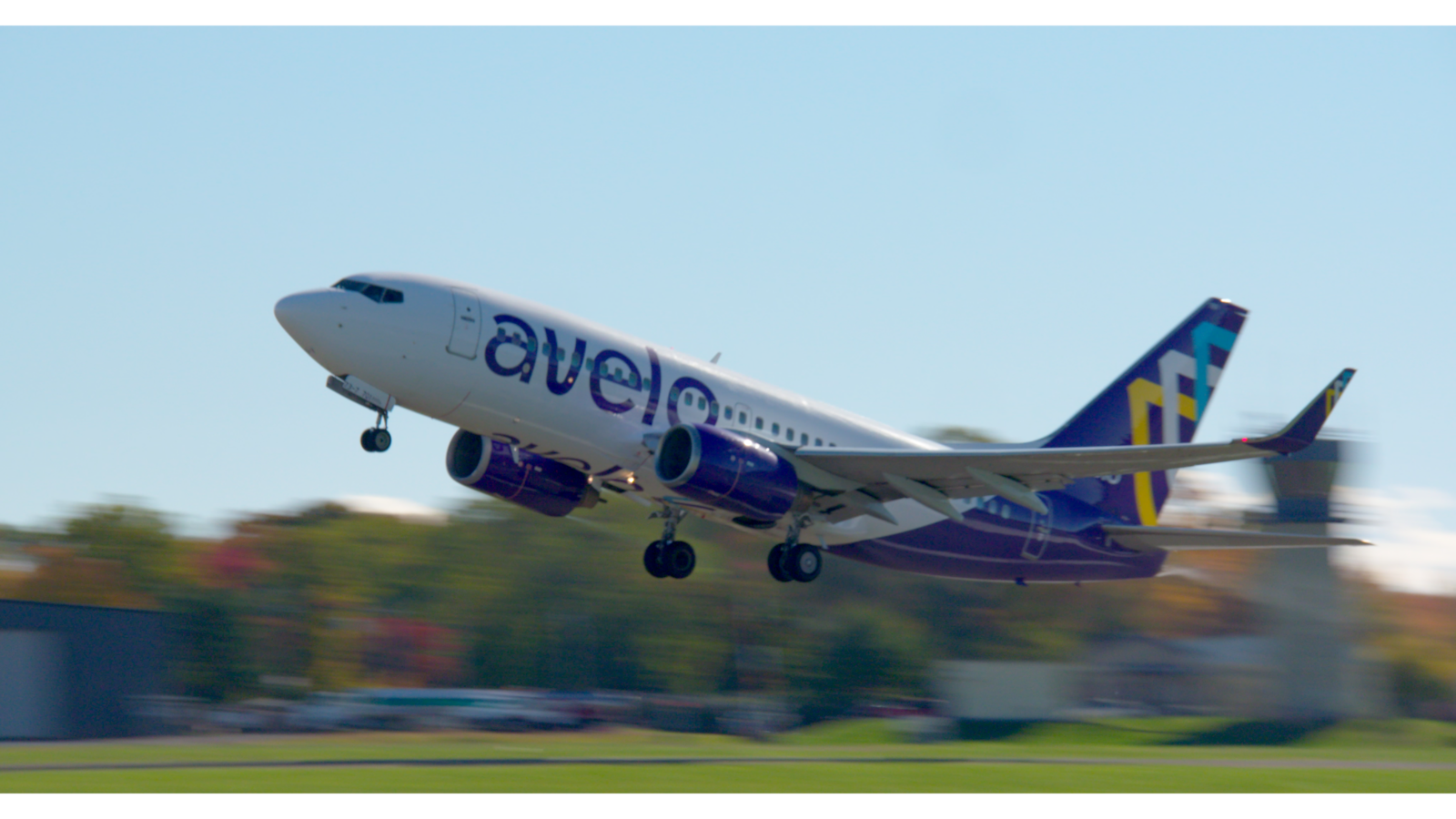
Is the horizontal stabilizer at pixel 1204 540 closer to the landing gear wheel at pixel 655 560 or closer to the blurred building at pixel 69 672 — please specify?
the landing gear wheel at pixel 655 560

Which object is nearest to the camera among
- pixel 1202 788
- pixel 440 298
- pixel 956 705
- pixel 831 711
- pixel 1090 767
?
pixel 440 298

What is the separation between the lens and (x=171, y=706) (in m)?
49.3

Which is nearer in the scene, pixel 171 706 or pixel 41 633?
pixel 41 633

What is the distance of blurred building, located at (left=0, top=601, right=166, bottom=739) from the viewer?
145 feet

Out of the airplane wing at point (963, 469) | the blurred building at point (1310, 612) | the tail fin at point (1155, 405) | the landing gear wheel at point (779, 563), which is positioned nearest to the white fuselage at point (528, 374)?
the airplane wing at point (963, 469)

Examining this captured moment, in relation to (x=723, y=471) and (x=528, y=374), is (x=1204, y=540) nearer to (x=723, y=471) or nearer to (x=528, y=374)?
(x=723, y=471)

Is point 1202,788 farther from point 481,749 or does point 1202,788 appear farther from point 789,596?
point 789,596

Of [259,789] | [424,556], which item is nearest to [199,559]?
[424,556]

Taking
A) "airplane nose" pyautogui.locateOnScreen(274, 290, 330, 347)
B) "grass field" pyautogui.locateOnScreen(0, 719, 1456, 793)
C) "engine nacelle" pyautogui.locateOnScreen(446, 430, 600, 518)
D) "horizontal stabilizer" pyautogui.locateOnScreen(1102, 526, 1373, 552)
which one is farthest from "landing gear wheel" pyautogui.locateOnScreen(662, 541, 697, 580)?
"horizontal stabilizer" pyautogui.locateOnScreen(1102, 526, 1373, 552)

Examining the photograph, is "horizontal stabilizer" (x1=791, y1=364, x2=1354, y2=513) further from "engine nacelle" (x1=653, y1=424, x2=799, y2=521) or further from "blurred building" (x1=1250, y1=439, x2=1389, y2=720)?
"blurred building" (x1=1250, y1=439, x2=1389, y2=720)

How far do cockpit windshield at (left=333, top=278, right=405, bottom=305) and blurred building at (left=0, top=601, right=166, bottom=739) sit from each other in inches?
1058

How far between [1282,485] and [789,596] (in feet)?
74.1

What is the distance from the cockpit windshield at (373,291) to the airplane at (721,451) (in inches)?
1.3

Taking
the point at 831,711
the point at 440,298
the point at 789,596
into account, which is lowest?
the point at 831,711
